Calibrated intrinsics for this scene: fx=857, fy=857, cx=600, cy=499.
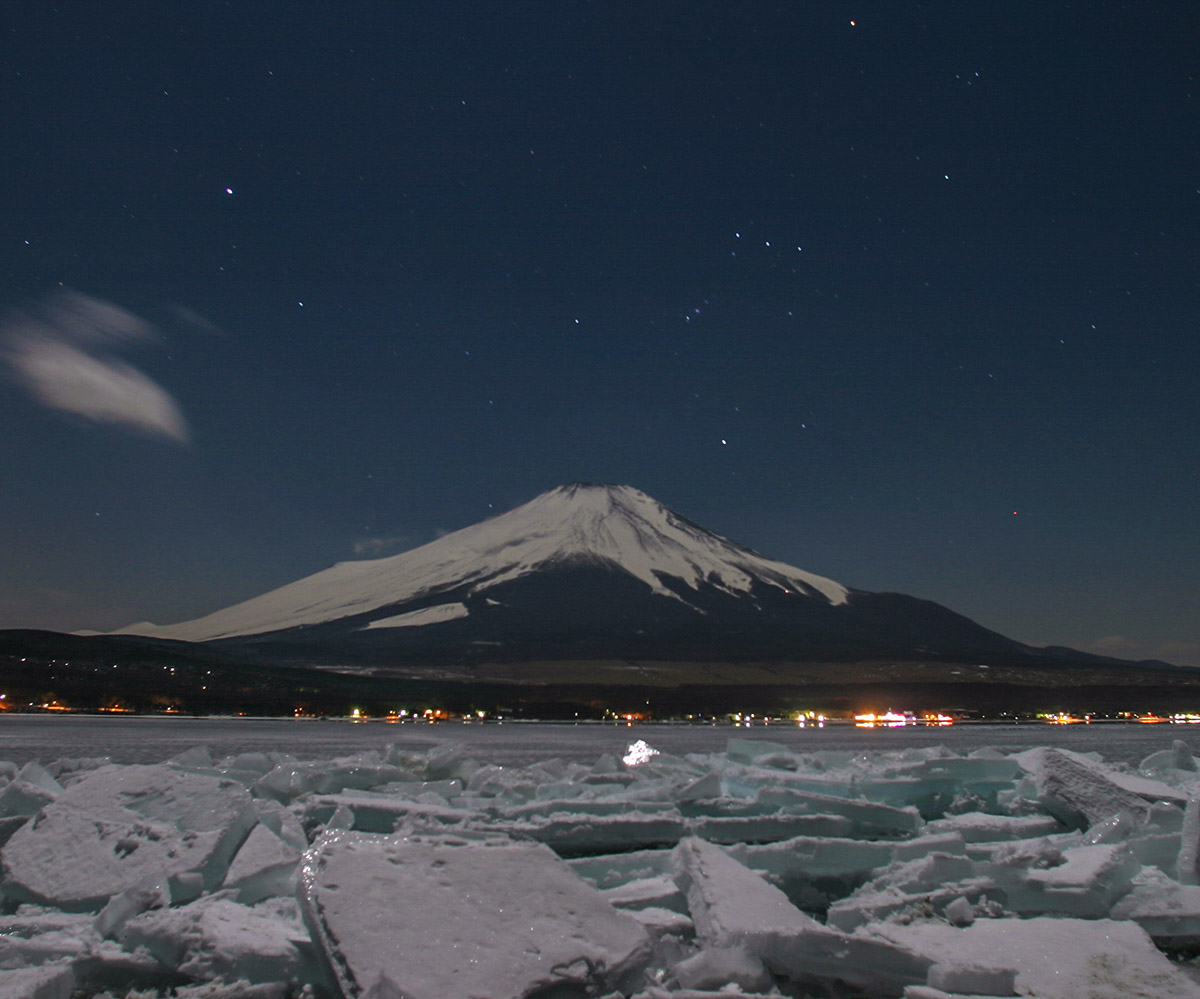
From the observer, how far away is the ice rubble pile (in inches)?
192

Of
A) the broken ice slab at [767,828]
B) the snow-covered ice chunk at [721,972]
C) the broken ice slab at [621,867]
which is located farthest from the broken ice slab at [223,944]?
the broken ice slab at [767,828]

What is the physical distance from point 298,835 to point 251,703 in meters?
111

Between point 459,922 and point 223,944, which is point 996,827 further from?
point 223,944

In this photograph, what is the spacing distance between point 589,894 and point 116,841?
4209mm

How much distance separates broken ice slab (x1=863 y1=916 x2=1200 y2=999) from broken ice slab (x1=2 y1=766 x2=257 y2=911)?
4998mm

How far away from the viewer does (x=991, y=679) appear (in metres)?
182

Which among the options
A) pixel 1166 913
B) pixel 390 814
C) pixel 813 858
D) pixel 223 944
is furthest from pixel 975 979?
pixel 390 814

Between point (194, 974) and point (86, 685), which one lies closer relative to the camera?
point (194, 974)

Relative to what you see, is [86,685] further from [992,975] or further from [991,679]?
[991,679]

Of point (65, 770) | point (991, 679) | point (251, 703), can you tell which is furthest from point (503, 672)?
point (65, 770)

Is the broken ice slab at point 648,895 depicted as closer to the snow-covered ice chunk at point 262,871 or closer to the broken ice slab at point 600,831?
the broken ice slab at point 600,831

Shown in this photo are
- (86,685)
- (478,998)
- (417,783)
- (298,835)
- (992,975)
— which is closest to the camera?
(478,998)

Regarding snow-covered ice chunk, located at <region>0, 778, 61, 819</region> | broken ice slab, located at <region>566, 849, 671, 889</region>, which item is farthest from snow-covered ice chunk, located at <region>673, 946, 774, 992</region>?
snow-covered ice chunk, located at <region>0, 778, 61, 819</region>

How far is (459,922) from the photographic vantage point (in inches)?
194
